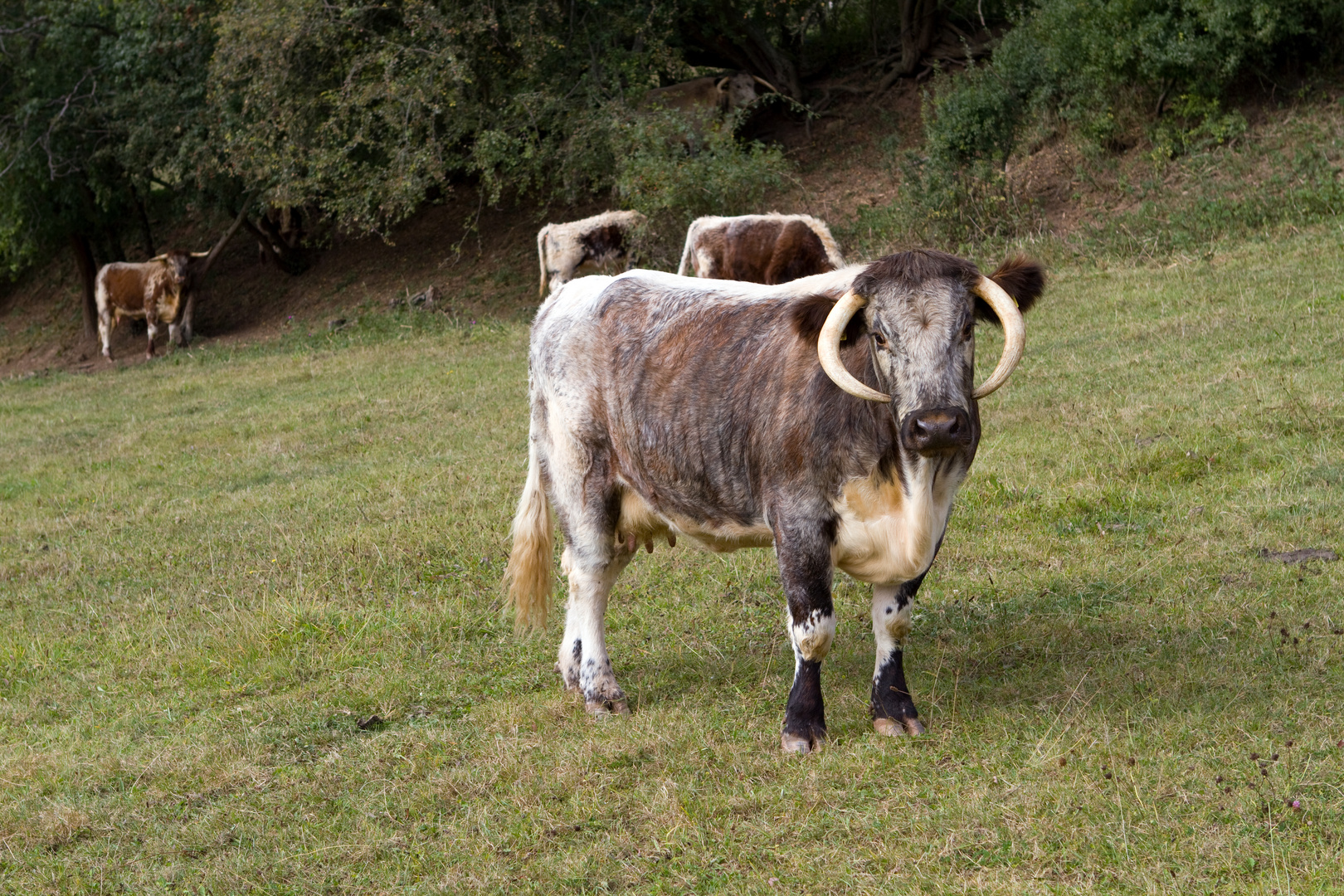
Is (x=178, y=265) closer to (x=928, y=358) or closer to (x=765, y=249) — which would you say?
(x=765, y=249)

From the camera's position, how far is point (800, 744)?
477 cm

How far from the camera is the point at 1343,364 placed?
9008 mm

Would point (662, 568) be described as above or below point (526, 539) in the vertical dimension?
below

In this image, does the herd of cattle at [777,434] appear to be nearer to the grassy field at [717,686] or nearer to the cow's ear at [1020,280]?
the cow's ear at [1020,280]

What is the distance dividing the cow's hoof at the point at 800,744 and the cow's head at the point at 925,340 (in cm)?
125

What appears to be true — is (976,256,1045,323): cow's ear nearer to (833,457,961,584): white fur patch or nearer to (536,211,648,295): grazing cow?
(833,457,961,584): white fur patch

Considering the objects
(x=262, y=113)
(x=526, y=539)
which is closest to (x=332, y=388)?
(x=262, y=113)

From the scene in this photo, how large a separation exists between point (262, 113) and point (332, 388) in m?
7.71

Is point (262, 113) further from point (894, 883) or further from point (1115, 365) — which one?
point (894, 883)

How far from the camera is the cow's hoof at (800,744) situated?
4.75 metres

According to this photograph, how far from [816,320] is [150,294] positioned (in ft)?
68.9

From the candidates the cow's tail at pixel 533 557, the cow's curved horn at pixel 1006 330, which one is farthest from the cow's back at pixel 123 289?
the cow's curved horn at pixel 1006 330

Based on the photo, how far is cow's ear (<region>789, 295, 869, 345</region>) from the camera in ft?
15.4

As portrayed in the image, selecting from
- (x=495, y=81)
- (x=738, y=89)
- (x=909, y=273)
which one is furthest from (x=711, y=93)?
(x=909, y=273)
